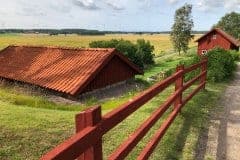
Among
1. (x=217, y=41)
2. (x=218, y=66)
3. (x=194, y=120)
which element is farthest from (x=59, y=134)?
(x=217, y=41)

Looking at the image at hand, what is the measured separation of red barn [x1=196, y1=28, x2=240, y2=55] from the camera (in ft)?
191

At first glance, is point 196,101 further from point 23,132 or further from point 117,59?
point 117,59

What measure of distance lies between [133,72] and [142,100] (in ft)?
77.5

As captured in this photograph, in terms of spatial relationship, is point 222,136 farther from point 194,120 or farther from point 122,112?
point 122,112

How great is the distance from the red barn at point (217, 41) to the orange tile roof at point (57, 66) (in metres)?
36.4

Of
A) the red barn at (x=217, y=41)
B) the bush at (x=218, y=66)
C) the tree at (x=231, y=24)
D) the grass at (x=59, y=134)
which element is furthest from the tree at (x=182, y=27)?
the grass at (x=59, y=134)

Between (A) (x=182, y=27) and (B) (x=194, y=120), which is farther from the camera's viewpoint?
(A) (x=182, y=27)

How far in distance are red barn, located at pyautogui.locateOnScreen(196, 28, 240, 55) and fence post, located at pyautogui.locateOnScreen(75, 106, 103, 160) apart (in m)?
57.0

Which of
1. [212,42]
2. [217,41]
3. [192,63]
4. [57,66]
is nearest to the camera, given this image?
[192,63]

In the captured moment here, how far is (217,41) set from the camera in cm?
5928

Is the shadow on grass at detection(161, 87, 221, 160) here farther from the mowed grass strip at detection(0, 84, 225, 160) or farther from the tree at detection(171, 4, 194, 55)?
the tree at detection(171, 4, 194, 55)

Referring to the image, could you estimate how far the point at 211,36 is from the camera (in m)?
60.2

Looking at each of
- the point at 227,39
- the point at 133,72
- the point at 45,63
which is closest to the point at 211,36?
the point at 227,39

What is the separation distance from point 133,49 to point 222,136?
4403cm
